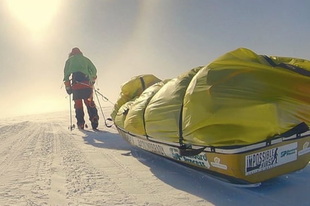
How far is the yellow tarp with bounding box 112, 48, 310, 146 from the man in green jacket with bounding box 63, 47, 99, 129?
17.0 feet

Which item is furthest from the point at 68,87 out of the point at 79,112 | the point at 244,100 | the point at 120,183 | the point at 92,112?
the point at 244,100

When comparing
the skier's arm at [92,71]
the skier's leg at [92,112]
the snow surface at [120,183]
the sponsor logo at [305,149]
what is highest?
the skier's arm at [92,71]

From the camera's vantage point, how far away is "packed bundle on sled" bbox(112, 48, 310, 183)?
85.7 inches

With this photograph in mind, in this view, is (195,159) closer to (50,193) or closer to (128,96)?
(50,193)

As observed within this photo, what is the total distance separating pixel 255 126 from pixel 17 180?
2.29m

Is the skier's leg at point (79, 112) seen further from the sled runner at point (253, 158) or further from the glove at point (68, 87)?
the sled runner at point (253, 158)

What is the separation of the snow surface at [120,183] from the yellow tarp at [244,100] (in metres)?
0.47

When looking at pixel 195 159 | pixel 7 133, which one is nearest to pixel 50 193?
pixel 195 159

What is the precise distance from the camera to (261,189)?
248 cm

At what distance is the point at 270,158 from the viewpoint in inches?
93.4

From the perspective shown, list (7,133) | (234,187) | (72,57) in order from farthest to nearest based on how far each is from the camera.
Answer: (72,57) < (7,133) < (234,187)

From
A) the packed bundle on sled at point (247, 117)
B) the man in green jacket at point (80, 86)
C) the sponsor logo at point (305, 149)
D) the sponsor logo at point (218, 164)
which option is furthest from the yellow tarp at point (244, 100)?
the man in green jacket at point (80, 86)

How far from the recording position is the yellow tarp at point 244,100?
2.16m

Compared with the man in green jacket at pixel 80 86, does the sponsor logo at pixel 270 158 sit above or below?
below
